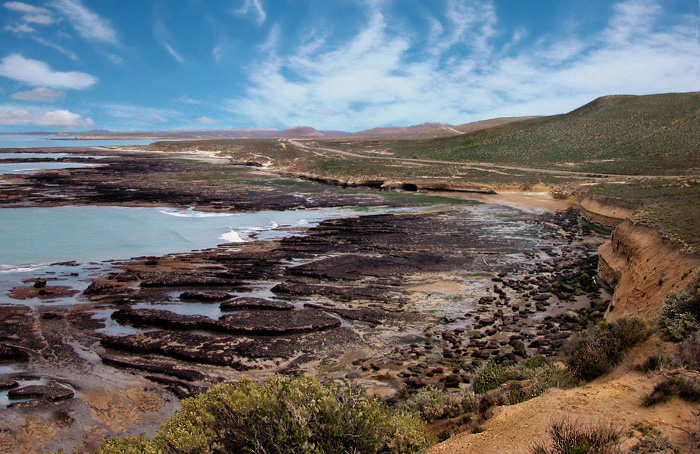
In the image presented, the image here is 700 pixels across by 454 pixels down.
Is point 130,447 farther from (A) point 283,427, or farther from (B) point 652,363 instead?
(B) point 652,363

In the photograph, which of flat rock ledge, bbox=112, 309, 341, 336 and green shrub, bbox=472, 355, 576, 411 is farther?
flat rock ledge, bbox=112, 309, 341, 336

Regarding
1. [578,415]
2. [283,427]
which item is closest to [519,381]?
[578,415]

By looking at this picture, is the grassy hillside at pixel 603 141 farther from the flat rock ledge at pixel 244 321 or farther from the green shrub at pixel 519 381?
the green shrub at pixel 519 381

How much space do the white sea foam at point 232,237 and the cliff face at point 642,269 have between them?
1729cm

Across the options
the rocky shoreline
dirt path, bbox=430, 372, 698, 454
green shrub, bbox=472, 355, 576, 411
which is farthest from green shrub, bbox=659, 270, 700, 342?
the rocky shoreline

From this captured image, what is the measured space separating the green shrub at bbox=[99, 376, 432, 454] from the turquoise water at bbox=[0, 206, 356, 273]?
17.6 m

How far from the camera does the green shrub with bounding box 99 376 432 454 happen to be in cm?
455

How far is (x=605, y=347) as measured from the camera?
7.12 meters

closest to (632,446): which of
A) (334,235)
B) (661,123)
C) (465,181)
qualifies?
(334,235)

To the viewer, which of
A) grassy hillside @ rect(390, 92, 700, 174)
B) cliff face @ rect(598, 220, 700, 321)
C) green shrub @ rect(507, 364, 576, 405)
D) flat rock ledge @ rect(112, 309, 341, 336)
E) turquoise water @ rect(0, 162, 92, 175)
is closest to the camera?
green shrub @ rect(507, 364, 576, 405)

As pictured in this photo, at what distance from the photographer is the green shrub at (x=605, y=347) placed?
6.87 m

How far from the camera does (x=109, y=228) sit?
27125mm

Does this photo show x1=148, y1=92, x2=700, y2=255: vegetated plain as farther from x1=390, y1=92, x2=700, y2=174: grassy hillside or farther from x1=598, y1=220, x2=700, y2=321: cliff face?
x1=598, y1=220, x2=700, y2=321: cliff face

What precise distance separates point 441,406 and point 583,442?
321cm
